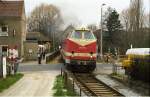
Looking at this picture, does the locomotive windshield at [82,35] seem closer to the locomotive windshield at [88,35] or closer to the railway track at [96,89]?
the locomotive windshield at [88,35]

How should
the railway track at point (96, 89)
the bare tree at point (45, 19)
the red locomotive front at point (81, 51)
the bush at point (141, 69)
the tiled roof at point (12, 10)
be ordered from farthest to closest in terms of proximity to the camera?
the bare tree at point (45, 19) → the tiled roof at point (12, 10) → the red locomotive front at point (81, 51) → the bush at point (141, 69) → the railway track at point (96, 89)

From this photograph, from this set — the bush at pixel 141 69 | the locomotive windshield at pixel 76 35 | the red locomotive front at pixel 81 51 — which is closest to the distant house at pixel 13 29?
the locomotive windshield at pixel 76 35

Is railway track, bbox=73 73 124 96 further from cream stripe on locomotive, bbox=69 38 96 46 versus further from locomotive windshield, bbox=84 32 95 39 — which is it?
locomotive windshield, bbox=84 32 95 39

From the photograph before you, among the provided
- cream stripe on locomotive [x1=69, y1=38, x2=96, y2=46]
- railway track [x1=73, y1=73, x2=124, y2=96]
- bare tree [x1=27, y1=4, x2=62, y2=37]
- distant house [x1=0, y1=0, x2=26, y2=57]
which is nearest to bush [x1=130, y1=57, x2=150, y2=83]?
railway track [x1=73, y1=73, x2=124, y2=96]

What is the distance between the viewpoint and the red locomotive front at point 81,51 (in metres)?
39.4

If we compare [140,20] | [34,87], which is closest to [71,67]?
[34,87]

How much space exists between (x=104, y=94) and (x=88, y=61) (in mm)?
13820

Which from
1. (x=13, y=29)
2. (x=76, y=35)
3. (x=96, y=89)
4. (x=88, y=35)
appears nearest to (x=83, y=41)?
(x=88, y=35)

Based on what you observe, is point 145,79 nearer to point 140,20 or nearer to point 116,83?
point 116,83

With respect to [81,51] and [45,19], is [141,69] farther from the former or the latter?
[45,19]

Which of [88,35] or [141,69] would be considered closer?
[141,69]

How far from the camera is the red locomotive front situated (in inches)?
1550

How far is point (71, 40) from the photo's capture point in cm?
3994

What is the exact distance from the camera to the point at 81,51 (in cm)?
3950
